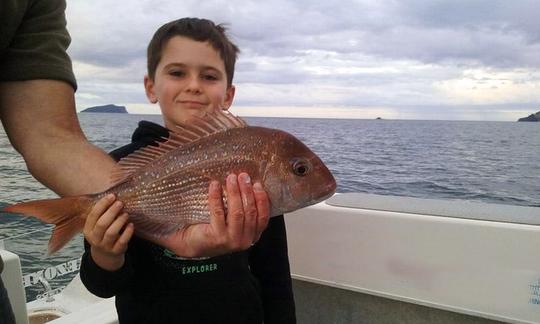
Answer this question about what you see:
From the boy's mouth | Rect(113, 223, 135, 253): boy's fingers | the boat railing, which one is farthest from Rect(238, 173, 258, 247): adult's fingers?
the boat railing

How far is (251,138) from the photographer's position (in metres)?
1.68

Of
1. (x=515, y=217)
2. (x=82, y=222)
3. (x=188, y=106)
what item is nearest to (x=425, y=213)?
(x=515, y=217)

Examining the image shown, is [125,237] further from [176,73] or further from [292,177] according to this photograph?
[176,73]

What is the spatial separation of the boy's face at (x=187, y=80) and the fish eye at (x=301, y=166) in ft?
3.08

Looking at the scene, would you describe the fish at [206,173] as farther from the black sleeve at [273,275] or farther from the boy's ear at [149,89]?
the boy's ear at [149,89]

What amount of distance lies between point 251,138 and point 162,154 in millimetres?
374

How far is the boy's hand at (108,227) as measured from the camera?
157 cm

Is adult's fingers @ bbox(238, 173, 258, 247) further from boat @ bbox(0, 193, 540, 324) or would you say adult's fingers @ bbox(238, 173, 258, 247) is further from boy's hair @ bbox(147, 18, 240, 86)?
boat @ bbox(0, 193, 540, 324)

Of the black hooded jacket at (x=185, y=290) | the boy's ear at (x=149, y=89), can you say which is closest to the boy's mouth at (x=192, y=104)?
the boy's ear at (x=149, y=89)

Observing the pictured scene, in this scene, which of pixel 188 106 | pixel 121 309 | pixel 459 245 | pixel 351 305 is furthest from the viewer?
pixel 351 305

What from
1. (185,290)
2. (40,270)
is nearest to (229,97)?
(185,290)

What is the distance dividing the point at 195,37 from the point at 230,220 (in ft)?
4.85

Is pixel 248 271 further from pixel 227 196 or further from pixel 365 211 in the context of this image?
pixel 365 211

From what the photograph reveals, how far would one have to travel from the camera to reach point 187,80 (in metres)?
2.54
